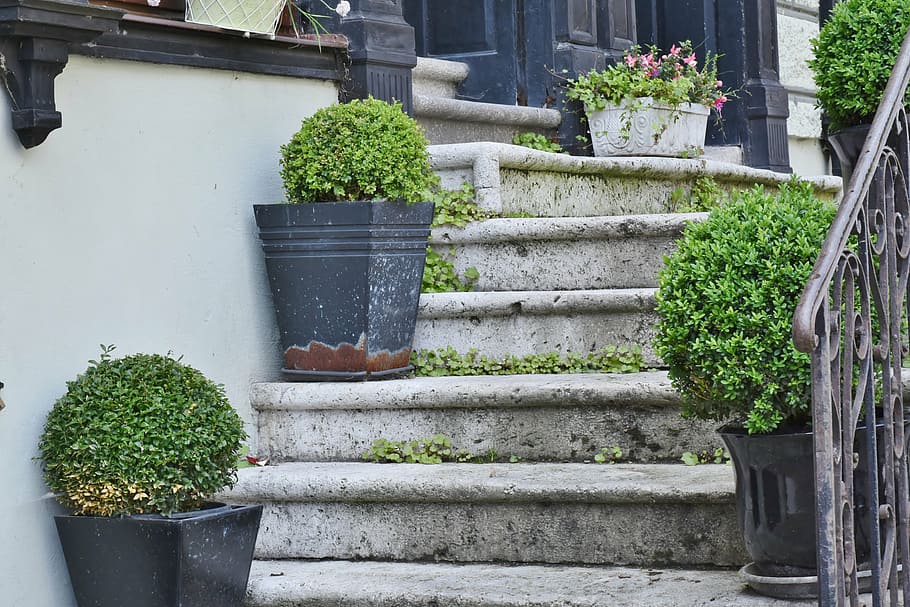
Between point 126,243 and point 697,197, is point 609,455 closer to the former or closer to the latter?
point 126,243

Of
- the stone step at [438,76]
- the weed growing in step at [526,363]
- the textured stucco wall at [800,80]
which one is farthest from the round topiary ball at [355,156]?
the textured stucco wall at [800,80]

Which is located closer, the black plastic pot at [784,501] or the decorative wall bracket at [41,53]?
the black plastic pot at [784,501]

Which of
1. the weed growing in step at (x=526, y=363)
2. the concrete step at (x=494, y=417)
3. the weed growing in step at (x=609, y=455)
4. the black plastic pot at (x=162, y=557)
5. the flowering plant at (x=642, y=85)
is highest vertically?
the flowering plant at (x=642, y=85)

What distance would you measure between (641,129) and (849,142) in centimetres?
136

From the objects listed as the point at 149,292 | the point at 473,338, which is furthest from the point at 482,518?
the point at 149,292

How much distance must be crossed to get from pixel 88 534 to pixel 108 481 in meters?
0.18

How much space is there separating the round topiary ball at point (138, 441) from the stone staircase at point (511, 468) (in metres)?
0.36

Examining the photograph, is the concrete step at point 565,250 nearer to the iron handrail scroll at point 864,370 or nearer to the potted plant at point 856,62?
the potted plant at point 856,62

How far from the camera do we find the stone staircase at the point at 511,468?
275 cm

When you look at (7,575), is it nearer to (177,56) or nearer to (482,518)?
(482,518)

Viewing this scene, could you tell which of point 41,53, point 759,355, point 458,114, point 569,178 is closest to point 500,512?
point 759,355

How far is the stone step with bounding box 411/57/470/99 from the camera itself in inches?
192

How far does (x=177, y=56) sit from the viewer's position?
3.33 m

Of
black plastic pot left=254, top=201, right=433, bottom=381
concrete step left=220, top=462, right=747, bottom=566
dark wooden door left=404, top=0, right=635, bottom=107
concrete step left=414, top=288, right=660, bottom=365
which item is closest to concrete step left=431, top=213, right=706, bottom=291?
concrete step left=414, top=288, right=660, bottom=365
